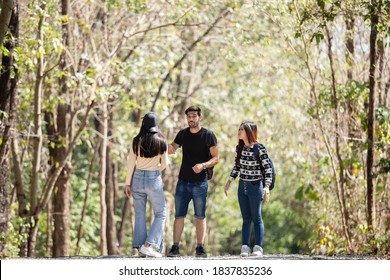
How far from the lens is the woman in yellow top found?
1266 cm

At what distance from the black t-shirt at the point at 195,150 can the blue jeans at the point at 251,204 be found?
57 cm

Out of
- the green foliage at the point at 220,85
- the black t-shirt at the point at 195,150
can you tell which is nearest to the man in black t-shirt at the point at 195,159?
the black t-shirt at the point at 195,150

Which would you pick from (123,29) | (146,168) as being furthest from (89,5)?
(146,168)

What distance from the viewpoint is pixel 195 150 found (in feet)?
42.4

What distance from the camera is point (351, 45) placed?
19344 mm

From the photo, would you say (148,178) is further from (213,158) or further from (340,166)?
(340,166)

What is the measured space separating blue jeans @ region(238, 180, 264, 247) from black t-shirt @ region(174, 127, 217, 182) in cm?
57

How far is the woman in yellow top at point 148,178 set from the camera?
1266 centimetres

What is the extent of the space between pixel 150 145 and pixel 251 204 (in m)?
1.60

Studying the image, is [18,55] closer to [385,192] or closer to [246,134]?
[246,134]

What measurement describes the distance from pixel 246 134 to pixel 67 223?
1026 centimetres

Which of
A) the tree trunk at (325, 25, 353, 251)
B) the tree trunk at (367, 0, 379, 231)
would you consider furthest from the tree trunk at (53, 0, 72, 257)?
the tree trunk at (367, 0, 379, 231)

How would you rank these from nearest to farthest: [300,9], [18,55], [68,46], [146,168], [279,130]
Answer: [146,168] < [18,55] < [300,9] < [68,46] < [279,130]

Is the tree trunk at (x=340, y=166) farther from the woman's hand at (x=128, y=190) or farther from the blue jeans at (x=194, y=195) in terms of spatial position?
the woman's hand at (x=128, y=190)
